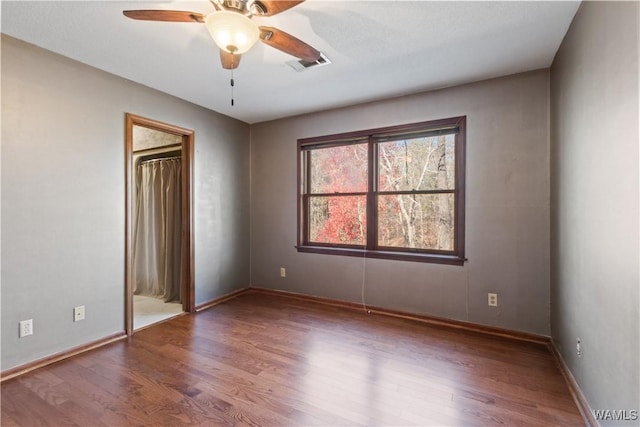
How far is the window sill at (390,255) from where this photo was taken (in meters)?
3.05

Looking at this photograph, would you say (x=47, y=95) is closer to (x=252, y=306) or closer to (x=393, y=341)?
(x=252, y=306)

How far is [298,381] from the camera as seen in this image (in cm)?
206

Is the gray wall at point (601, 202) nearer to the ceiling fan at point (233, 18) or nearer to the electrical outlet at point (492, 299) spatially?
the electrical outlet at point (492, 299)

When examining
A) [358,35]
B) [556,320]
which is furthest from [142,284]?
[556,320]

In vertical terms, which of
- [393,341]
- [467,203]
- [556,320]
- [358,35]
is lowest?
[393,341]

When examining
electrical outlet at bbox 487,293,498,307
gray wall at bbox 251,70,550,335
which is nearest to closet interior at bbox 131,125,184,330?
gray wall at bbox 251,70,550,335

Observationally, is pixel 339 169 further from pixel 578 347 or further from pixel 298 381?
pixel 578 347

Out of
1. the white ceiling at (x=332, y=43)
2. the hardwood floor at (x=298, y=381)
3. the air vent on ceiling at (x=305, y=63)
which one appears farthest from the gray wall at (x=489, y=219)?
the air vent on ceiling at (x=305, y=63)

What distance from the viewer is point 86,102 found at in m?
2.55

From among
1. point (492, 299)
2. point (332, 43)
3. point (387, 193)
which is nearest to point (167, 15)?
point (332, 43)

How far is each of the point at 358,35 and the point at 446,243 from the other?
7.16ft

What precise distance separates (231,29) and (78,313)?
2.60m

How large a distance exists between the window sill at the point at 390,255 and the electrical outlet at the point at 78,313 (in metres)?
2.31

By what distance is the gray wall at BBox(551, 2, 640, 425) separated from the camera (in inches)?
49.6
